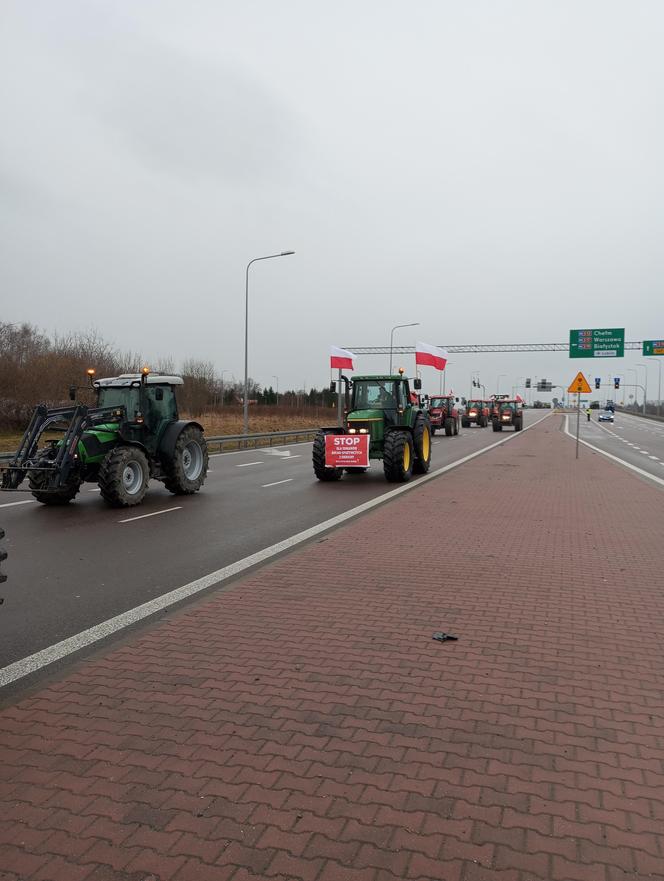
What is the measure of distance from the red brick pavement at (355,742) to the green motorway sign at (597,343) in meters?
50.5

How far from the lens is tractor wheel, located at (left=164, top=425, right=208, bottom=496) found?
13.4m

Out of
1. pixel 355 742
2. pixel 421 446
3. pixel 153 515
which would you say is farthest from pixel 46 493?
pixel 355 742

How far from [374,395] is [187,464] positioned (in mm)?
5189

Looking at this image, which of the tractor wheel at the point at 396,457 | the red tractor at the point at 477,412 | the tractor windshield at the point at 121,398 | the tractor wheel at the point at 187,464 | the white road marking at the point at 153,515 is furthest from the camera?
the red tractor at the point at 477,412

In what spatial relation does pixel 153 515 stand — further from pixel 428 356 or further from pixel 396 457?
pixel 428 356

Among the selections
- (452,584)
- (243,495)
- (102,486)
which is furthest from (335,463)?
(452,584)

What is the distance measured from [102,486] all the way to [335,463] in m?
5.89

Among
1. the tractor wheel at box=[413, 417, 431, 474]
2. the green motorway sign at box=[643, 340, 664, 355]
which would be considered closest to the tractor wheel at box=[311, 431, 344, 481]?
the tractor wheel at box=[413, 417, 431, 474]

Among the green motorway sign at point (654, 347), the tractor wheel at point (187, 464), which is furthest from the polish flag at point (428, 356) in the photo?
the green motorway sign at point (654, 347)

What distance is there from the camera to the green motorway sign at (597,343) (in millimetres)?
53188

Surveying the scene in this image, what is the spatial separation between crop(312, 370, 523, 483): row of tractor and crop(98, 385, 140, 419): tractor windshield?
4.77m

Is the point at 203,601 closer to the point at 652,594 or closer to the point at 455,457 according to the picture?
the point at 652,594

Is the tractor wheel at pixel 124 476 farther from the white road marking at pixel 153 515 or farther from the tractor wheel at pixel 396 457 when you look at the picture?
the tractor wheel at pixel 396 457

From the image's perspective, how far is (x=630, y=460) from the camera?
78.4 ft
